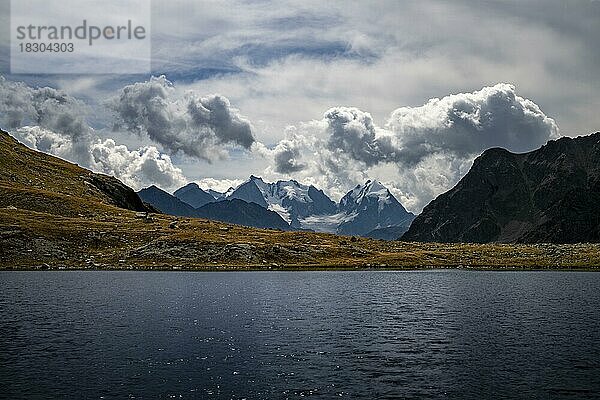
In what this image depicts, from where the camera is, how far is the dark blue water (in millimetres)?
43750

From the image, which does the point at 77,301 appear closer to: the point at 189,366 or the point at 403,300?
the point at 189,366

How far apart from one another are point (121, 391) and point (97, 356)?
13320mm

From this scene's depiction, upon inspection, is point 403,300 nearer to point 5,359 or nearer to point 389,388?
point 389,388

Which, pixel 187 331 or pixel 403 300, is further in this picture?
pixel 403 300

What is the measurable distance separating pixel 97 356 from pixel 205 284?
84.6m

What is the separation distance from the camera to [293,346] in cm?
6012

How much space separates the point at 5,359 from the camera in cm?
5141

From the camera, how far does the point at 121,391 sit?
42.4m

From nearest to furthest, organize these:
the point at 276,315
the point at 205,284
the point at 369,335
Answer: the point at 369,335 < the point at 276,315 < the point at 205,284

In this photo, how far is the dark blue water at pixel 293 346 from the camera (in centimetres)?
4375

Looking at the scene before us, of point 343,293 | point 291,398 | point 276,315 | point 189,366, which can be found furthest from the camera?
point 343,293

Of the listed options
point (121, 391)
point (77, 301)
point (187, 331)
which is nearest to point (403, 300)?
point (187, 331)

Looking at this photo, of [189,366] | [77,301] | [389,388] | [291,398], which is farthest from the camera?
[77,301]

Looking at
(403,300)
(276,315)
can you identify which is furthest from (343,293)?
(276,315)
